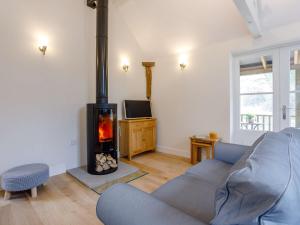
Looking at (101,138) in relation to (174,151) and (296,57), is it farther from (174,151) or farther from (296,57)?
(296,57)

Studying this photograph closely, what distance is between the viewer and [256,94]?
2979 mm

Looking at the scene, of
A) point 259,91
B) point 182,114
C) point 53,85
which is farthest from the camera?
point 182,114

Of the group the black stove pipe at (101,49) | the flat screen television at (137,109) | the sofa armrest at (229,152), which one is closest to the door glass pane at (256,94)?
the sofa armrest at (229,152)

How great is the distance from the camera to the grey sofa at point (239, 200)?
23.2 inches

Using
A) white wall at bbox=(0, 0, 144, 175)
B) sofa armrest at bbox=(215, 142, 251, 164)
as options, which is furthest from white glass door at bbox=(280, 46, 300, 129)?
white wall at bbox=(0, 0, 144, 175)

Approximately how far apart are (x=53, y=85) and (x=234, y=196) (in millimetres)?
2893

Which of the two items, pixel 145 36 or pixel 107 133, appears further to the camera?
pixel 145 36

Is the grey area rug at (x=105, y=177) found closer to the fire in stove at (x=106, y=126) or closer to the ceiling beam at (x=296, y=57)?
the fire in stove at (x=106, y=126)

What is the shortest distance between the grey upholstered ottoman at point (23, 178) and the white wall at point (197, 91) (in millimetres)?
2555

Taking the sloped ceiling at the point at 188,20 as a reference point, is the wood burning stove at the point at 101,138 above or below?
below

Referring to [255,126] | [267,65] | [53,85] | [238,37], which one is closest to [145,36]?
[238,37]

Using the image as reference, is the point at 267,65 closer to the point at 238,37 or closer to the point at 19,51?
the point at 238,37

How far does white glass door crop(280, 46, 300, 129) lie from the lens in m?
2.62

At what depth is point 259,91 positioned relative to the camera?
2.95 metres
